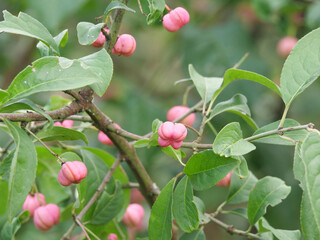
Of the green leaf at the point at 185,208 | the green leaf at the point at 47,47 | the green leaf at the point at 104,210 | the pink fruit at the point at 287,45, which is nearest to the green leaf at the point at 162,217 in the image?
the green leaf at the point at 185,208

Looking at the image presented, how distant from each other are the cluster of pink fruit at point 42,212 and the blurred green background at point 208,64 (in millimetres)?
496

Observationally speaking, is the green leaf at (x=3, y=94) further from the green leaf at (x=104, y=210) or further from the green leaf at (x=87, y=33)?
the green leaf at (x=104, y=210)

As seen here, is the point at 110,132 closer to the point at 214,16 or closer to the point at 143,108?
the point at 143,108

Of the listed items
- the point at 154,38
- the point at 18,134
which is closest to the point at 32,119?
the point at 18,134

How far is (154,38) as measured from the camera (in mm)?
2650

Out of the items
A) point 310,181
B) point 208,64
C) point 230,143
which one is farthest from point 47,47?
point 208,64

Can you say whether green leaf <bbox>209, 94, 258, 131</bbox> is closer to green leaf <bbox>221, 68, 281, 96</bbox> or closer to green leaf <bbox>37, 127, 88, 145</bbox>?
green leaf <bbox>221, 68, 281, 96</bbox>

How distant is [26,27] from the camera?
641 millimetres

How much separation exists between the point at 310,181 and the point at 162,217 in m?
0.22

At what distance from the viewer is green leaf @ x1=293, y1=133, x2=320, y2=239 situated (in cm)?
56

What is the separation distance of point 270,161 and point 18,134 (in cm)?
126

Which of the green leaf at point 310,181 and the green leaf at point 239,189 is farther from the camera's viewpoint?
the green leaf at point 239,189

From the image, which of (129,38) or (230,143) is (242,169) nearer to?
(230,143)

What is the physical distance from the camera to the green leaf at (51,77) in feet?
→ 1.90
